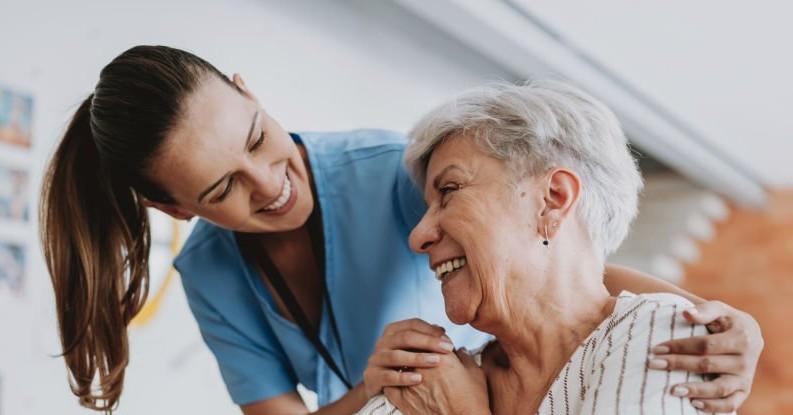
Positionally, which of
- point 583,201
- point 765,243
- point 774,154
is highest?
point 583,201

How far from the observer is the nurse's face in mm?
1398

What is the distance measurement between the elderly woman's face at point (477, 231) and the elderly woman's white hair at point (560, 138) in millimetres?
29

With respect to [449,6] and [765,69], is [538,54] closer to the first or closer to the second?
[449,6]

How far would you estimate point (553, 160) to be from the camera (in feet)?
4.65

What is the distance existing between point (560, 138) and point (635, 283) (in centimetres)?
27

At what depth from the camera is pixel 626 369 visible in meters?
1.21

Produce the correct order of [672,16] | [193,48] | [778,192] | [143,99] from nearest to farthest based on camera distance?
1. [143,99]
2. [193,48]
3. [672,16]
4. [778,192]

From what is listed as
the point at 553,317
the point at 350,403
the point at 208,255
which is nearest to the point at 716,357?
the point at 553,317

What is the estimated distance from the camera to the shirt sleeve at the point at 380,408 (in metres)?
1.41

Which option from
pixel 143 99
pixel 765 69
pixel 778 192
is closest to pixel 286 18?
pixel 143 99

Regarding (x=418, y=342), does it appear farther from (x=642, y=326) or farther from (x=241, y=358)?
(x=241, y=358)

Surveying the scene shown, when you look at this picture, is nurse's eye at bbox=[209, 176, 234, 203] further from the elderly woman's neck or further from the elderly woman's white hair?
the elderly woman's neck

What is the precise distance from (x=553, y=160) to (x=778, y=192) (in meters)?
4.91

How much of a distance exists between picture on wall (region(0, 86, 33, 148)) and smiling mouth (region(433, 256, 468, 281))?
154 centimetres
